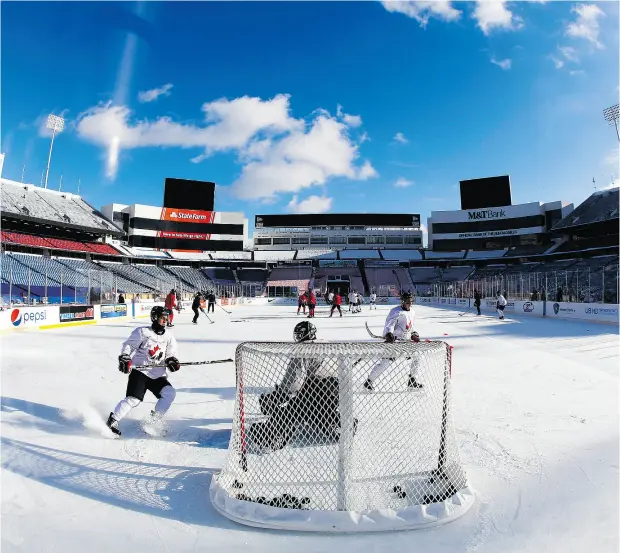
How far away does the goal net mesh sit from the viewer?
8.75 feet

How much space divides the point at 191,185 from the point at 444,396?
5672cm

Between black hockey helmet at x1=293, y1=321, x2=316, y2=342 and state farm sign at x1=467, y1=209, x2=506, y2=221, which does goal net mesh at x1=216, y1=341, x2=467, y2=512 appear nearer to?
black hockey helmet at x1=293, y1=321, x2=316, y2=342

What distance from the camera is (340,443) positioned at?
2635mm

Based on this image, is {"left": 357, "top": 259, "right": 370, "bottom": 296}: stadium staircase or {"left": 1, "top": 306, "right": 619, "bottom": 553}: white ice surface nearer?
{"left": 1, "top": 306, "right": 619, "bottom": 553}: white ice surface

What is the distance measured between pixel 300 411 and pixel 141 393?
1950mm

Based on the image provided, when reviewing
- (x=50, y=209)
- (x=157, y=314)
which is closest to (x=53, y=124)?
(x=50, y=209)

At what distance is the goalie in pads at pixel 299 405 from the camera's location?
2832mm

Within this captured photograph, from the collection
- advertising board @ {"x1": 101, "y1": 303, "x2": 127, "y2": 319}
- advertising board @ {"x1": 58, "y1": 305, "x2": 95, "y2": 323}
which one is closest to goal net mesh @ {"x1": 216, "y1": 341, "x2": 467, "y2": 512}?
advertising board @ {"x1": 58, "y1": 305, "x2": 95, "y2": 323}

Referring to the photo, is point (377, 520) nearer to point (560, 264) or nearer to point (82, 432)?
point (82, 432)

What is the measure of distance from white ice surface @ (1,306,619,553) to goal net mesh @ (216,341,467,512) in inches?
11.3

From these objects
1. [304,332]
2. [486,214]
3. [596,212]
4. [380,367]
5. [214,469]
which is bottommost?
[214,469]

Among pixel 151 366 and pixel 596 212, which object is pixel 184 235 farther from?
pixel 151 366

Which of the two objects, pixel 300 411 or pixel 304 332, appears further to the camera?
pixel 304 332

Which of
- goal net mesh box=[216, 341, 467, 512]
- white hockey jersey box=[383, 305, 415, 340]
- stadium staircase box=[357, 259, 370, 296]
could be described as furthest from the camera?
stadium staircase box=[357, 259, 370, 296]
